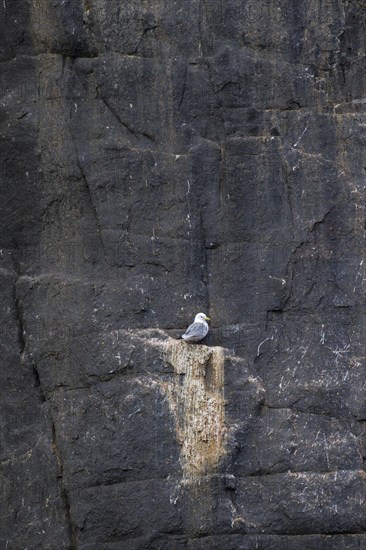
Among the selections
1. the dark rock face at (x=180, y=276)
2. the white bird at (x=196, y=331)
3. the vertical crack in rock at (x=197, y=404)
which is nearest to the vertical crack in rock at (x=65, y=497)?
the dark rock face at (x=180, y=276)

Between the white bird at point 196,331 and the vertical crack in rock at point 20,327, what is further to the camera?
the vertical crack in rock at point 20,327

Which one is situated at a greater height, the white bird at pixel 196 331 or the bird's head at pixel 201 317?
the bird's head at pixel 201 317

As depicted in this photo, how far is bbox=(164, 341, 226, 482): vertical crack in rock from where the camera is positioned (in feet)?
49.4

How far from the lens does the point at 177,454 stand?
49.4ft

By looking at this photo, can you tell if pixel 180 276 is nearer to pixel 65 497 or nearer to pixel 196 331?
pixel 196 331

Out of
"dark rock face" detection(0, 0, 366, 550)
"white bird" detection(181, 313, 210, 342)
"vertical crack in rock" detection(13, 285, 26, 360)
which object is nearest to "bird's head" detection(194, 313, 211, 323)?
"white bird" detection(181, 313, 210, 342)

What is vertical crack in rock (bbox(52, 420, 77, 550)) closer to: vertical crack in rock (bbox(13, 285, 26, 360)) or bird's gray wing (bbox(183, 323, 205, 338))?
vertical crack in rock (bbox(13, 285, 26, 360))

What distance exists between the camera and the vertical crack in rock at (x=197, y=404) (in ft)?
49.4

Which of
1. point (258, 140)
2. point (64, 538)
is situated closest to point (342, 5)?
point (258, 140)

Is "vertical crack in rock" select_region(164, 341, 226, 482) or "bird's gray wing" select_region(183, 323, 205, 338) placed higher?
"bird's gray wing" select_region(183, 323, 205, 338)

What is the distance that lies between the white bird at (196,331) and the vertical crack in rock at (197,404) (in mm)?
95

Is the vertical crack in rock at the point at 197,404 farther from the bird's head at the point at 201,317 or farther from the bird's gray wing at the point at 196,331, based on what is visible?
the bird's head at the point at 201,317

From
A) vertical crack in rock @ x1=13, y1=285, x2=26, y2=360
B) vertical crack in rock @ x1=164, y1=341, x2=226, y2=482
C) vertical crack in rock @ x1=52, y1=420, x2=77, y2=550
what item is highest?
vertical crack in rock @ x1=13, y1=285, x2=26, y2=360

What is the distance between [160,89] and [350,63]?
193cm
